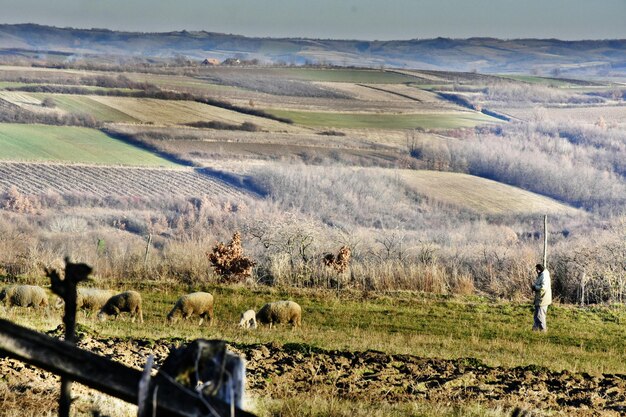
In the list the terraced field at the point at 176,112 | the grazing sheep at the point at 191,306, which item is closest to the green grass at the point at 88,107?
the terraced field at the point at 176,112

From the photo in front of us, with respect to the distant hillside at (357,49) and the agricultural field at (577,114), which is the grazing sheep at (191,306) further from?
the distant hillside at (357,49)

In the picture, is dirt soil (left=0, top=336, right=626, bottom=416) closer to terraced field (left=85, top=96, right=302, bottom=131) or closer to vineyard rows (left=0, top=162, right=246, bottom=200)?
vineyard rows (left=0, top=162, right=246, bottom=200)

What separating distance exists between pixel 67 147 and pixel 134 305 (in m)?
58.4

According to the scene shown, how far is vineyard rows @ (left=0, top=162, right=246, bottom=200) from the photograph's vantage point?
67.1 m

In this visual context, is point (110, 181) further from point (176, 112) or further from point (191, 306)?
point (191, 306)

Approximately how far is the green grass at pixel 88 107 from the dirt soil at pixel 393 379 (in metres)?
72.7

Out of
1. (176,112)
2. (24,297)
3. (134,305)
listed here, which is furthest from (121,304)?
(176,112)

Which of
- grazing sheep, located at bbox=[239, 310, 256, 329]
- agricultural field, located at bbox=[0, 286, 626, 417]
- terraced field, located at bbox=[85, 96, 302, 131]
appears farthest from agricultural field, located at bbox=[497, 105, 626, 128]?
grazing sheep, located at bbox=[239, 310, 256, 329]

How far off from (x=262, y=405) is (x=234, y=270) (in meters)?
25.1

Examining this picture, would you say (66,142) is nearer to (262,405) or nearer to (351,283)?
(351,283)

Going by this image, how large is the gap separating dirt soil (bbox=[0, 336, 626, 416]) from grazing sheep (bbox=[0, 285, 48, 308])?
6926mm

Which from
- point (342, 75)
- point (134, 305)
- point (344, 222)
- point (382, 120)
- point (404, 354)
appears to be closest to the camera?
point (404, 354)

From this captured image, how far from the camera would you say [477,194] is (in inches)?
2906

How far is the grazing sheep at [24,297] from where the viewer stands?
2111cm
